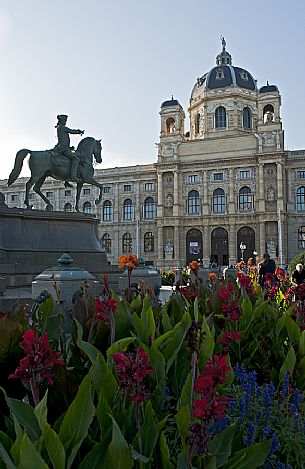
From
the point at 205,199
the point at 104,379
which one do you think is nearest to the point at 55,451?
the point at 104,379

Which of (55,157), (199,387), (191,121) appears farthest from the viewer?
(191,121)

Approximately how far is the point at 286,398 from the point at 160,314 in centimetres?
130

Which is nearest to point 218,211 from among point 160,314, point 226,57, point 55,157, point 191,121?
Answer: point 191,121

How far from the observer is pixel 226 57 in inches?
2606

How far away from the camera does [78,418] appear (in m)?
1.47

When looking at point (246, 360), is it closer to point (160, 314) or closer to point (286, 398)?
point (160, 314)

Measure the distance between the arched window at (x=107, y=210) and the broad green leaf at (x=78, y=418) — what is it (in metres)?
59.5

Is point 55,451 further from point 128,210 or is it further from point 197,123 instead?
point 197,123

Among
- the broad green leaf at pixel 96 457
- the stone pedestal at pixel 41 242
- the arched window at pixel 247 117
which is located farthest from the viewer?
the arched window at pixel 247 117

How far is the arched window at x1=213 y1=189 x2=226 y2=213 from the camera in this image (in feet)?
178

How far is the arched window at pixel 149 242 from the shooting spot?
57625 millimetres

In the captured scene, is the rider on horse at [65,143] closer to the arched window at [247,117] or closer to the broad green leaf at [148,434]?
the broad green leaf at [148,434]

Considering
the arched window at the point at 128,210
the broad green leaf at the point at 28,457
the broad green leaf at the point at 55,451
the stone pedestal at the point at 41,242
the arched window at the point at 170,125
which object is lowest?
the broad green leaf at the point at 55,451

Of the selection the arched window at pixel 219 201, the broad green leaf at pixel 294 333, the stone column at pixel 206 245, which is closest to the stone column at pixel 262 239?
the arched window at pixel 219 201
